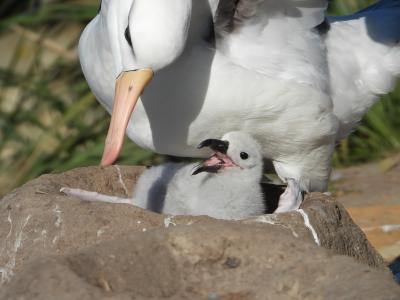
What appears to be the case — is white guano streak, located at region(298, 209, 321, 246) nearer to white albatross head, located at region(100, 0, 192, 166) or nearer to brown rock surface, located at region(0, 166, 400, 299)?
brown rock surface, located at region(0, 166, 400, 299)

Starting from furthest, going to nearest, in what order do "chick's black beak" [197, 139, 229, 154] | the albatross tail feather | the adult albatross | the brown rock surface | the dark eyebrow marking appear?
the albatross tail feather, "chick's black beak" [197, 139, 229, 154], the adult albatross, the dark eyebrow marking, the brown rock surface

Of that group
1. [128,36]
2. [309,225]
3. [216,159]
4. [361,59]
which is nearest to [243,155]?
[216,159]

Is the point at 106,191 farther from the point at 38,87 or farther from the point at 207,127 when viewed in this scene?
the point at 38,87

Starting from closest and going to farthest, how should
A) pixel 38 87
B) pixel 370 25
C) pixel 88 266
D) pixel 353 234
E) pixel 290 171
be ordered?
pixel 88 266
pixel 353 234
pixel 290 171
pixel 370 25
pixel 38 87

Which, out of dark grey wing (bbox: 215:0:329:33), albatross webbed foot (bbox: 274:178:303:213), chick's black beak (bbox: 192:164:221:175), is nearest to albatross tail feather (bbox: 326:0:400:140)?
dark grey wing (bbox: 215:0:329:33)

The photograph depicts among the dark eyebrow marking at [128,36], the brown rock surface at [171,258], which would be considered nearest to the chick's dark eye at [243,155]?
the brown rock surface at [171,258]

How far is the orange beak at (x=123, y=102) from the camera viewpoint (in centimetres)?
427

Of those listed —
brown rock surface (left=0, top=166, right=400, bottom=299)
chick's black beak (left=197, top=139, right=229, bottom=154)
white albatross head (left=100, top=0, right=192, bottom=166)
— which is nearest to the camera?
brown rock surface (left=0, top=166, right=400, bottom=299)

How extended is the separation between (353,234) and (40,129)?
4.31 metres

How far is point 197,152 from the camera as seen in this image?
5098 mm

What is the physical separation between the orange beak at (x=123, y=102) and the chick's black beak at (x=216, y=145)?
0.48 meters

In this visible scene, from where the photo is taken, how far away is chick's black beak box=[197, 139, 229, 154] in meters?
4.74

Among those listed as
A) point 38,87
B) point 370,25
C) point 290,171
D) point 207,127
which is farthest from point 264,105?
point 38,87

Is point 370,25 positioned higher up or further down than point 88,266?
further down
